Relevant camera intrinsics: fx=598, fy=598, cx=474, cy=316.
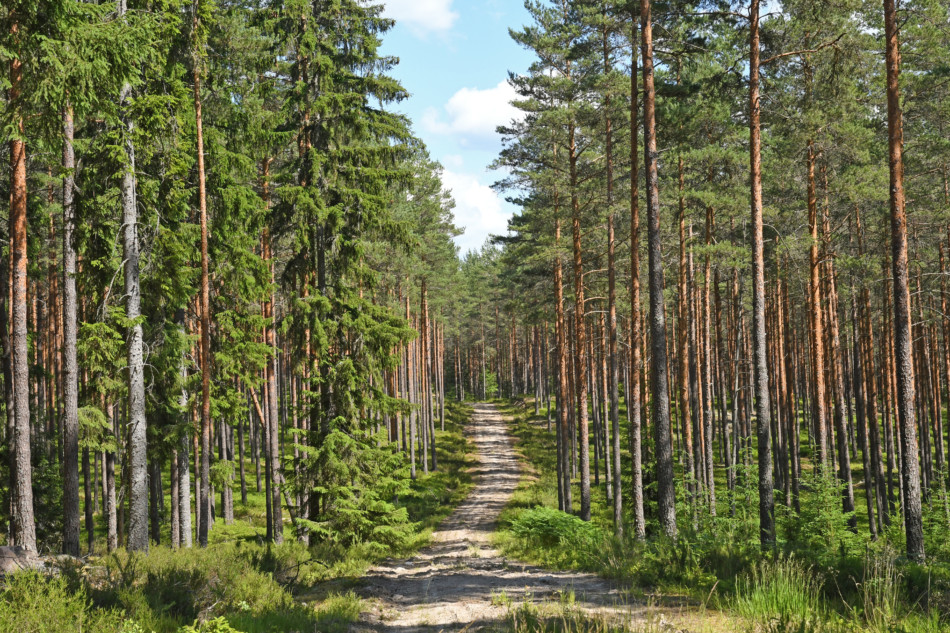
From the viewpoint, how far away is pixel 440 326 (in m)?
51.6

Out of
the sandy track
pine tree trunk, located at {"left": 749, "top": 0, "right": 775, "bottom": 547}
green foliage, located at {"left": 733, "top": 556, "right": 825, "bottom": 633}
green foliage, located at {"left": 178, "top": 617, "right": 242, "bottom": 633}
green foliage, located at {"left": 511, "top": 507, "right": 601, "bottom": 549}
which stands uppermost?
pine tree trunk, located at {"left": 749, "top": 0, "right": 775, "bottom": 547}

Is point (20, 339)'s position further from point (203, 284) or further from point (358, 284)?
point (358, 284)

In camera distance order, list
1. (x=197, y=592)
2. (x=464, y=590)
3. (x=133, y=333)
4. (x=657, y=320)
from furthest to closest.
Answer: (x=657, y=320) < (x=133, y=333) < (x=464, y=590) < (x=197, y=592)

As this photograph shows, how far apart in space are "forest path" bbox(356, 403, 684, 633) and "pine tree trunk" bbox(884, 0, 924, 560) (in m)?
5.84

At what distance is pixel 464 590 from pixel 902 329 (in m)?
9.32

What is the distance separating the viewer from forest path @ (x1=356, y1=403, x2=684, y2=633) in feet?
26.8

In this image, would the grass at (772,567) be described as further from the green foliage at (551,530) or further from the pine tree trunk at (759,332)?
the pine tree trunk at (759,332)

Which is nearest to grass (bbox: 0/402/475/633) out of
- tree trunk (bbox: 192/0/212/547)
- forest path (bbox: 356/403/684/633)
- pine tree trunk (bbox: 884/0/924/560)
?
forest path (bbox: 356/403/684/633)

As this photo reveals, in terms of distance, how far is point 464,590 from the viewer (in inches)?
409

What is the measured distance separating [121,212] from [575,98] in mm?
14688

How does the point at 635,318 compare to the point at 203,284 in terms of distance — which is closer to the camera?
the point at 203,284

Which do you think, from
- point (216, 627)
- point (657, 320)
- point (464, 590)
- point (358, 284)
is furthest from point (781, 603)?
point (358, 284)

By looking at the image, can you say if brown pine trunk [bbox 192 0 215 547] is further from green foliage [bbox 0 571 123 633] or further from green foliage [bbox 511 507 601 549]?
green foliage [bbox 511 507 601 549]

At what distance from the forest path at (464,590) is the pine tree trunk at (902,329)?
5844 mm
